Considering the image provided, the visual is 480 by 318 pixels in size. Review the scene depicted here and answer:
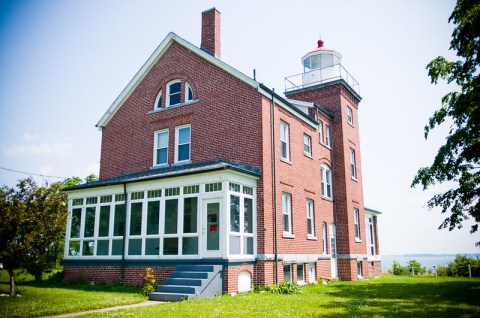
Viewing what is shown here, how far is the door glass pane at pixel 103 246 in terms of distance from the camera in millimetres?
17219

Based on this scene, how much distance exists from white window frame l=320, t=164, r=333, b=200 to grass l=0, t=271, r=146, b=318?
11936 mm

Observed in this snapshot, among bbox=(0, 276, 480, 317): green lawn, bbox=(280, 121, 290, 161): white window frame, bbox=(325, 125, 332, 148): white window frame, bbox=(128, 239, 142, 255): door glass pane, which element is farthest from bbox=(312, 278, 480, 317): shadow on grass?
bbox=(325, 125, 332, 148): white window frame

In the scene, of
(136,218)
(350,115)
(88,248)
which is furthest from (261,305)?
(350,115)

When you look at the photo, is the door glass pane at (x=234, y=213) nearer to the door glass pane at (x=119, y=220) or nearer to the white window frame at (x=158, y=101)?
the door glass pane at (x=119, y=220)

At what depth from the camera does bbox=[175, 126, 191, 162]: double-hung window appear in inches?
752

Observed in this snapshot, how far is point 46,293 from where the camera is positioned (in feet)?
46.2

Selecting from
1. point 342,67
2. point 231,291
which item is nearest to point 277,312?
point 231,291

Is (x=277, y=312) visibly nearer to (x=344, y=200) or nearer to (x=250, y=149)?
(x=250, y=149)

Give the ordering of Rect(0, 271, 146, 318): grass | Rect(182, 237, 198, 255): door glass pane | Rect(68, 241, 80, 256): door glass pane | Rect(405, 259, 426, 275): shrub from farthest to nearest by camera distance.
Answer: Rect(405, 259, 426, 275): shrub
Rect(68, 241, 80, 256): door glass pane
Rect(182, 237, 198, 255): door glass pane
Rect(0, 271, 146, 318): grass

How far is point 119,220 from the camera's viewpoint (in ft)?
56.7

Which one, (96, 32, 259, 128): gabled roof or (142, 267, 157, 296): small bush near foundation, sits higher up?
(96, 32, 259, 128): gabled roof

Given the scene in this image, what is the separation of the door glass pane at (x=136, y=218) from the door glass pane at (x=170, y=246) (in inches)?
57.1

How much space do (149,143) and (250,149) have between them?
6.19 meters

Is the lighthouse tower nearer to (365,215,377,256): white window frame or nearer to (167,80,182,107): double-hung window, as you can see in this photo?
(365,215,377,256): white window frame
